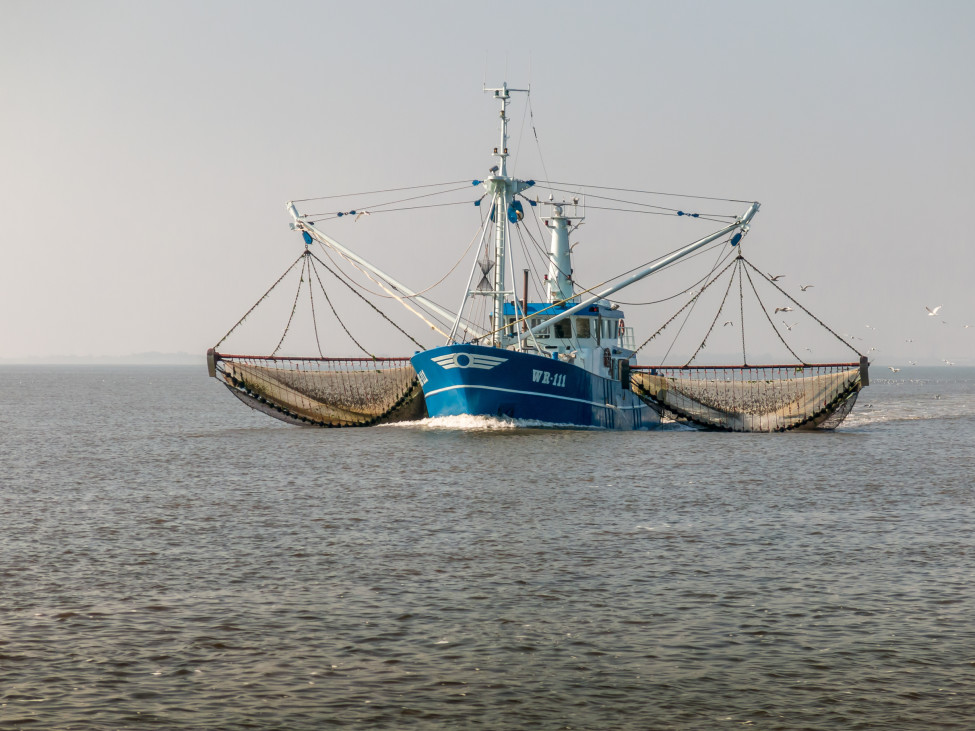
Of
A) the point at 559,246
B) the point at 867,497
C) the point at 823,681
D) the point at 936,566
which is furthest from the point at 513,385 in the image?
the point at 823,681

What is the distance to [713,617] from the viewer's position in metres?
15.1

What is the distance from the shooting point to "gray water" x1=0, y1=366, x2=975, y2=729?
38.2 feet

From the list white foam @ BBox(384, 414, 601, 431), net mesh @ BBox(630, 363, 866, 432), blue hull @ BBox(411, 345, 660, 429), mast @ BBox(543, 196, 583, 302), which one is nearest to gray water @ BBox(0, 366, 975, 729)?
blue hull @ BBox(411, 345, 660, 429)

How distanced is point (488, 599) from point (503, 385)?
92.6ft

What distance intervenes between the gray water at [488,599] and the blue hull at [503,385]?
31.2 feet

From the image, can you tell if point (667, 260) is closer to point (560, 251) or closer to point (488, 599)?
point (560, 251)

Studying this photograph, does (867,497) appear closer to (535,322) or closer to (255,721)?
(255,721)

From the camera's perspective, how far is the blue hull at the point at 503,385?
43656 millimetres

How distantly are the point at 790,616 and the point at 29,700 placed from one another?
991 cm

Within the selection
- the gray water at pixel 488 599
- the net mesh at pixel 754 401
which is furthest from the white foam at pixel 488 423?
the gray water at pixel 488 599

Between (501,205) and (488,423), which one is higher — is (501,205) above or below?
above

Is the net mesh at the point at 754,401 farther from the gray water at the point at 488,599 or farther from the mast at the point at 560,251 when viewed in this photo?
the gray water at the point at 488,599

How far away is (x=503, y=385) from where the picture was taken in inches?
1748

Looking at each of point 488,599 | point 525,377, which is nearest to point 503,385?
point 525,377
